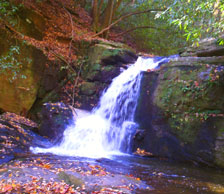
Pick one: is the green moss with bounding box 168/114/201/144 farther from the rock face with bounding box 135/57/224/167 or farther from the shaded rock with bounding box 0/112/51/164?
the shaded rock with bounding box 0/112/51/164

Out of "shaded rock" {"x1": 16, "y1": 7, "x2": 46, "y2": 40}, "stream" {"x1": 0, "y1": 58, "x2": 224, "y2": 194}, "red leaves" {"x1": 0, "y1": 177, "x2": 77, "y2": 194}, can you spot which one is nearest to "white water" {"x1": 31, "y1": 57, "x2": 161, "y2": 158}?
"stream" {"x1": 0, "y1": 58, "x2": 224, "y2": 194}

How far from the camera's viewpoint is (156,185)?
4410 millimetres

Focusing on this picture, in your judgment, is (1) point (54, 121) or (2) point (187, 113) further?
(1) point (54, 121)

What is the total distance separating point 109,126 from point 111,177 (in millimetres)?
4291

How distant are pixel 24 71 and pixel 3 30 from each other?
6.49 feet

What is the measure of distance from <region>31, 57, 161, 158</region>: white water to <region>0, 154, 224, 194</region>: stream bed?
1588 millimetres

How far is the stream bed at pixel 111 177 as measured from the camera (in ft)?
11.9

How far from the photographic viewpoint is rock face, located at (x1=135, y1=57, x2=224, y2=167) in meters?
6.77

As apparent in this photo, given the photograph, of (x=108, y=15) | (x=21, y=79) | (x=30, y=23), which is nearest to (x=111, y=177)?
(x=21, y=79)

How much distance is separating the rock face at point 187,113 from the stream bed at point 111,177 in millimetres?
788

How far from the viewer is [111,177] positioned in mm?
4430

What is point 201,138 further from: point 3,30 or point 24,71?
point 3,30

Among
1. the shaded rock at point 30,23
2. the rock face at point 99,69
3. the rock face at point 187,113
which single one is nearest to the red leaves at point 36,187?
the rock face at point 187,113

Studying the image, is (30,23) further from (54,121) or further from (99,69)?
(54,121)
